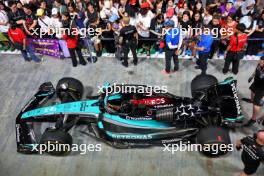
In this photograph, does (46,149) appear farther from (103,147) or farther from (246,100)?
(246,100)

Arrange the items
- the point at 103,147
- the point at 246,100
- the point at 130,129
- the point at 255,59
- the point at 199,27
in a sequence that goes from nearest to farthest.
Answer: the point at 130,129 < the point at 103,147 < the point at 246,100 < the point at 199,27 < the point at 255,59

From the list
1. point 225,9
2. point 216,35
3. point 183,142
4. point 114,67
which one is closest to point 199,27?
point 216,35

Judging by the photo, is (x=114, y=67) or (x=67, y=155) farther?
(x=114, y=67)

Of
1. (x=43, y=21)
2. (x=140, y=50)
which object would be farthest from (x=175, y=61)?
(x=43, y=21)

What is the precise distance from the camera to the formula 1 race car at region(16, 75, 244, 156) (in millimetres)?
6676

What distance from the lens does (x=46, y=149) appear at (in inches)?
277

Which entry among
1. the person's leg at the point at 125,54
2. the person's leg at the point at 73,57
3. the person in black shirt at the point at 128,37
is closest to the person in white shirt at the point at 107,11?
the person in black shirt at the point at 128,37

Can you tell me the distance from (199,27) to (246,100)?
2.28 meters

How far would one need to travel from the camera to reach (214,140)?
6.26 meters

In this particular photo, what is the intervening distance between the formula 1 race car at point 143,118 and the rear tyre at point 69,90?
0.22 metres

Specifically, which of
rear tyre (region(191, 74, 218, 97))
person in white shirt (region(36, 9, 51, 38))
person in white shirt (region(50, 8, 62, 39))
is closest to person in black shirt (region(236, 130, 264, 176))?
rear tyre (region(191, 74, 218, 97))

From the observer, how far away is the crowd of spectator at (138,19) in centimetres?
868

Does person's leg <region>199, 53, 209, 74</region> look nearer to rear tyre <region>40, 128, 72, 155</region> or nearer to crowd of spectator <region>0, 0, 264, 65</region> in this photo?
crowd of spectator <region>0, 0, 264, 65</region>

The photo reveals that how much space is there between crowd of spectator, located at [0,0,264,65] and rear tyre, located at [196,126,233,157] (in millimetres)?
2997
